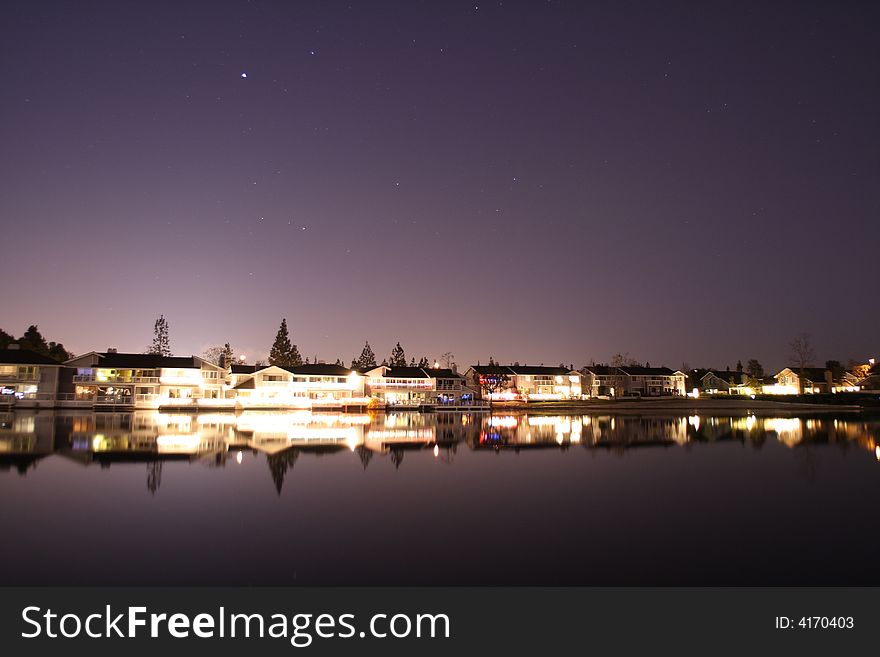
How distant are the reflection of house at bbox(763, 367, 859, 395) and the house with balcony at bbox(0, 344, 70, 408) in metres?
103

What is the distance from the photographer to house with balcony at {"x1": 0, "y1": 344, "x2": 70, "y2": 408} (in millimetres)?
57500

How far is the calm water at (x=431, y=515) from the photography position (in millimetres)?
8953

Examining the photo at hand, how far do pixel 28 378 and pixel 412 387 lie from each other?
43867 mm

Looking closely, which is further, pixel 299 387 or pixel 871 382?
pixel 871 382

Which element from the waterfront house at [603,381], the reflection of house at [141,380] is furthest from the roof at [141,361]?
the waterfront house at [603,381]

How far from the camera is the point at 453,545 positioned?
10.4 meters

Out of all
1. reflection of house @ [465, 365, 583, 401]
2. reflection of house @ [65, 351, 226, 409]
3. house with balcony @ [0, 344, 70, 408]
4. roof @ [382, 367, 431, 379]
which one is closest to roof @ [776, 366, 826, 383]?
reflection of house @ [465, 365, 583, 401]

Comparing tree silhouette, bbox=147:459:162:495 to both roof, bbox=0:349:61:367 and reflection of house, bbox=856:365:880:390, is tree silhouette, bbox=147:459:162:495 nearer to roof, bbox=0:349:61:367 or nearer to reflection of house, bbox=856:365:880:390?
roof, bbox=0:349:61:367

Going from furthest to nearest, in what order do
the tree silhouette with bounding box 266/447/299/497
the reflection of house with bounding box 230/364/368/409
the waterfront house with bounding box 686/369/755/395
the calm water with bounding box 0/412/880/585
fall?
1. the waterfront house with bounding box 686/369/755/395
2. the reflection of house with bounding box 230/364/368/409
3. the tree silhouette with bounding box 266/447/299/497
4. the calm water with bounding box 0/412/880/585

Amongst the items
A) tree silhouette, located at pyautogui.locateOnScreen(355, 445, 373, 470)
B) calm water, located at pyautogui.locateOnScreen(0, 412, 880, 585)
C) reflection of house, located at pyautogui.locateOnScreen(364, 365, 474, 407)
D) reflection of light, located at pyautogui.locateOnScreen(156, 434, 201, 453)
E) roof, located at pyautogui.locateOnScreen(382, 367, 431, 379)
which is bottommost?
calm water, located at pyautogui.locateOnScreen(0, 412, 880, 585)

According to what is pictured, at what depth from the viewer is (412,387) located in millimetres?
74688

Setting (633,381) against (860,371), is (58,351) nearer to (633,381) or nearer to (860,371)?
(633,381)

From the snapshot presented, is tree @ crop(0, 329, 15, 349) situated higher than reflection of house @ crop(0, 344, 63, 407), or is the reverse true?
tree @ crop(0, 329, 15, 349)

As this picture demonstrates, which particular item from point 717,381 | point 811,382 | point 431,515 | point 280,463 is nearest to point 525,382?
point 717,381
